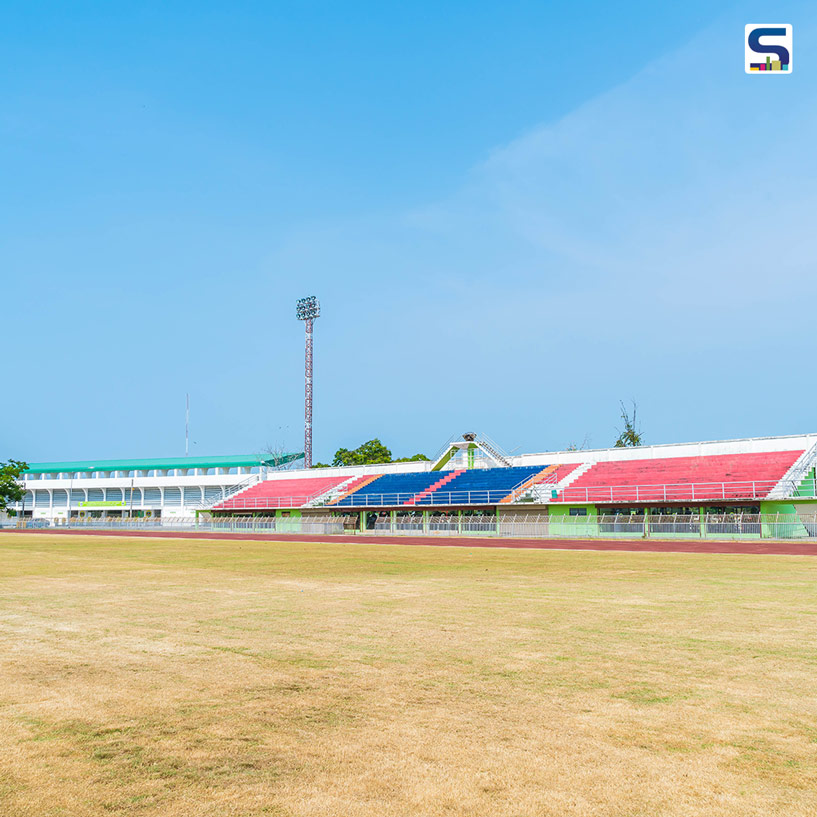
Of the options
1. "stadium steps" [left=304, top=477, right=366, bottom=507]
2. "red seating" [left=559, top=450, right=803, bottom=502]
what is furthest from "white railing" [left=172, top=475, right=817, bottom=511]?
"stadium steps" [left=304, top=477, right=366, bottom=507]

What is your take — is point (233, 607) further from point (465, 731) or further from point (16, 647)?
point (465, 731)

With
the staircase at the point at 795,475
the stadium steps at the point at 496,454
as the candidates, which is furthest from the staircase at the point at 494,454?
the staircase at the point at 795,475

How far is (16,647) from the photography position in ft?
25.8

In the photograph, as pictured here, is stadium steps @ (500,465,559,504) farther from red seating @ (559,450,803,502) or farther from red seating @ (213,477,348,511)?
red seating @ (213,477,348,511)

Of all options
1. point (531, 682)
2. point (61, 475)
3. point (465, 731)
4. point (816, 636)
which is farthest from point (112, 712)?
point (61, 475)

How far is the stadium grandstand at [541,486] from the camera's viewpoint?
43000 mm

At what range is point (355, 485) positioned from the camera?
66.8m

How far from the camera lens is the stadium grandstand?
4300 cm

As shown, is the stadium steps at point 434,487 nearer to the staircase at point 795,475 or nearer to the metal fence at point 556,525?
the metal fence at point 556,525

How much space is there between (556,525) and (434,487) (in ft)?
59.5

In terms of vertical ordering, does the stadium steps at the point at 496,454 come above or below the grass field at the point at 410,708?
above

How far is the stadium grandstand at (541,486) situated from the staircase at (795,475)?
6 cm

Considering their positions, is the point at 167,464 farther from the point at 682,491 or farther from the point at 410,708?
the point at 410,708

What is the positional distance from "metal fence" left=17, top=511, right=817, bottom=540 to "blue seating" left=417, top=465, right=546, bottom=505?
1.14m
